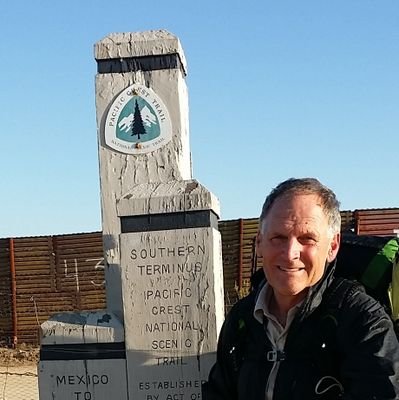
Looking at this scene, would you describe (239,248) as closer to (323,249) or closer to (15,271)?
Answer: (15,271)

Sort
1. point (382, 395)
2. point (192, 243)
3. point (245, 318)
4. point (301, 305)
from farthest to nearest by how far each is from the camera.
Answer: point (192, 243)
point (245, 318)
point (301, 305)
point (382, 395)

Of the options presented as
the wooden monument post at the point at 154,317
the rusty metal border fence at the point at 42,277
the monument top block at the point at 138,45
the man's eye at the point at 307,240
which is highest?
the monument top block at the point at 138,45

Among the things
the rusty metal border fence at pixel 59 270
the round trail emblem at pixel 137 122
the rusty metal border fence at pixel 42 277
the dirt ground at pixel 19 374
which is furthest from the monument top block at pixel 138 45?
the rusty metal border fence at pixel 42 277

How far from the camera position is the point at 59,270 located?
11.2 meters

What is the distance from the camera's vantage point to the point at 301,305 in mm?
1883

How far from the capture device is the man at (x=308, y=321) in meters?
1.74

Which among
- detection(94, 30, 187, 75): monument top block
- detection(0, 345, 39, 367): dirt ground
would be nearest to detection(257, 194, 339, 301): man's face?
detection(94, 30, 187, 75): monument top block

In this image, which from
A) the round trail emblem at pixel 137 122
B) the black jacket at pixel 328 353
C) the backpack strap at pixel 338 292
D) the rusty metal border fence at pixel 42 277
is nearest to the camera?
the black jacket at pixel 328 353

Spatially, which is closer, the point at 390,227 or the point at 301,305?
the point at 301,305

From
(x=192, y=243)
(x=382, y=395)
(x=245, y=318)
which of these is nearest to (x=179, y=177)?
(x=192, y=243)

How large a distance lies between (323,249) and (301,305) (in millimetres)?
162

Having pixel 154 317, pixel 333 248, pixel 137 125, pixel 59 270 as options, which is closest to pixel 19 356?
pixel 59 270

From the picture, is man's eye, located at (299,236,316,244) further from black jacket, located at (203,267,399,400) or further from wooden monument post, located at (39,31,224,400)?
wooden monument post, located at (39,31,224,400)

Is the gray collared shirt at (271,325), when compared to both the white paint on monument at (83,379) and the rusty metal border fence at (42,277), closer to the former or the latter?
the white paint on monument at (83,379)
